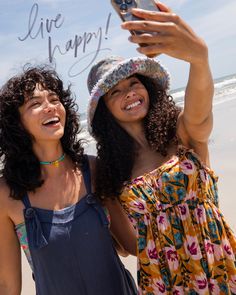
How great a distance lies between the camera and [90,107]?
234 centimetres

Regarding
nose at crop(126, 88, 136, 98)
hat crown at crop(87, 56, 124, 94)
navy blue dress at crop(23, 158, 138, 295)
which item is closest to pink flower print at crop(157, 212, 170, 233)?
navy blue dress at crop(23, 158, 138, 295)

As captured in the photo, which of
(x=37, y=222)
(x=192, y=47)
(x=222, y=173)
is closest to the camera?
(x=192, y=47)

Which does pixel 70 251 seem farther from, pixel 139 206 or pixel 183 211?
pixel 183 211

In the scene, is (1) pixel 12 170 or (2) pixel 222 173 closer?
(1) pixel 12 170

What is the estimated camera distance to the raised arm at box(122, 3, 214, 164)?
140 cm

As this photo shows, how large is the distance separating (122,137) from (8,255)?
96cm

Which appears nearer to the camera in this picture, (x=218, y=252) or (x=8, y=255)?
(x=218, y=252)

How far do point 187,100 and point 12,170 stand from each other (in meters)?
1.08

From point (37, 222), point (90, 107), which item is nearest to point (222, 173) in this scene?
point (90, 107)

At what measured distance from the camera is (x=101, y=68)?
7.53 feet

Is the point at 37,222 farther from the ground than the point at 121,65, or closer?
closer

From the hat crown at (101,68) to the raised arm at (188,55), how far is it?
0.56m

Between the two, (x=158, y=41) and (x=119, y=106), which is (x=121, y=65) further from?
(x=158, y=41)

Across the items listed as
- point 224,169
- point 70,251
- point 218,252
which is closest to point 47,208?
point 70,251
